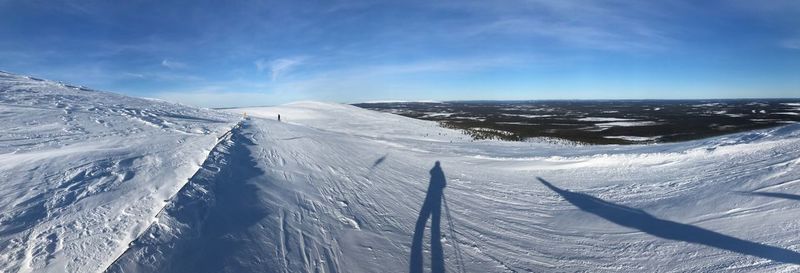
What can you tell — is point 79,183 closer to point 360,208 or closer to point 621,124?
point 360,208

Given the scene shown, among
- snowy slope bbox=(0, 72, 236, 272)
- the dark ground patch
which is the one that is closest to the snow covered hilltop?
snowy slope bbox=(0, 72, 236, 272)

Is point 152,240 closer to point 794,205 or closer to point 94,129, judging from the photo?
point 94,129

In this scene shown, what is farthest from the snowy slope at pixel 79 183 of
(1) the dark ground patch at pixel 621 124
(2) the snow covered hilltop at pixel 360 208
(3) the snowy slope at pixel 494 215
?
(1) the dark ground patch at pixel 621 124

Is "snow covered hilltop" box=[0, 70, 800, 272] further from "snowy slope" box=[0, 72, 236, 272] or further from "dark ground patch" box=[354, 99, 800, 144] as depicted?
"dark ground patch" box=[354, 99, 800, 144]

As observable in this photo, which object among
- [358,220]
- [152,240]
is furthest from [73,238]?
[358,220]

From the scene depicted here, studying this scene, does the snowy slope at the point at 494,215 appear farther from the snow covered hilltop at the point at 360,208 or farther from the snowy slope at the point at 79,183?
the snowy slope at the point at 79,183
